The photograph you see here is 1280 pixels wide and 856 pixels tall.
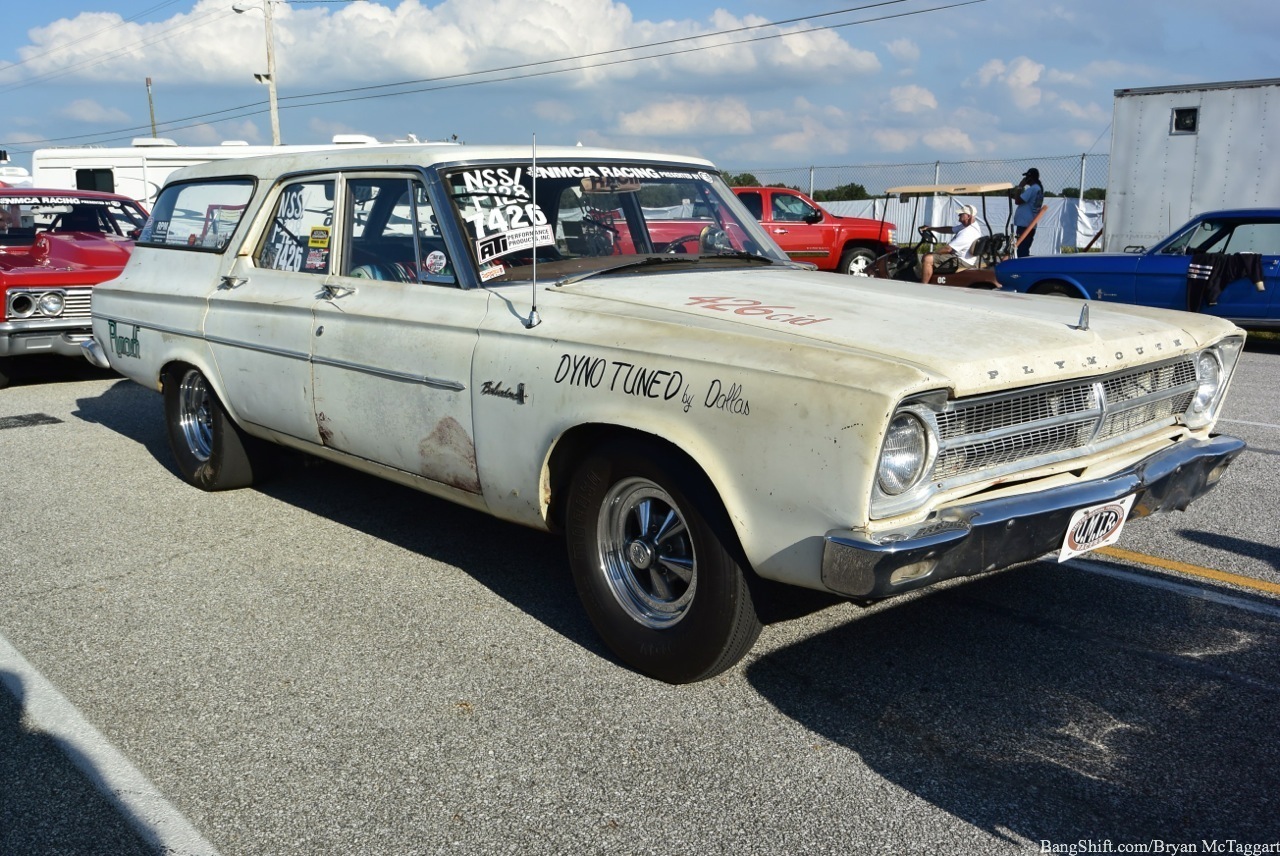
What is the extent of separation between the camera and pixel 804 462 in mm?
2912

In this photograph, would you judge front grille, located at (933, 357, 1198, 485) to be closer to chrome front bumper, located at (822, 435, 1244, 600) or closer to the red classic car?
chrome front bumper, located at (822, 435, 1244, 600)

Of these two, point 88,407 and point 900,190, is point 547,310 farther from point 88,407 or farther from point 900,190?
point 900,190

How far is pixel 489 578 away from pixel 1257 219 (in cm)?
998

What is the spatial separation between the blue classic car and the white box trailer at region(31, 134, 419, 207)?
15506 millimetres

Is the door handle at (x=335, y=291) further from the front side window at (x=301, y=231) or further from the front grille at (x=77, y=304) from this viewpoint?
the front grille at (x=77, y=304)

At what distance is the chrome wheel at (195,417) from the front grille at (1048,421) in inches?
161

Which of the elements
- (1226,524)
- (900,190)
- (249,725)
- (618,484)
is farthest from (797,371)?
(900,190)

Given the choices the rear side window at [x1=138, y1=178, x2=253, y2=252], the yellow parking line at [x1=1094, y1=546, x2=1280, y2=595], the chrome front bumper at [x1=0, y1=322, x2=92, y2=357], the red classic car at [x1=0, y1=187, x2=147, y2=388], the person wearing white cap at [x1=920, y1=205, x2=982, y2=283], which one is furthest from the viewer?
the person wearing white cap at [x1=920, y1=205, x2=982, y2=283]

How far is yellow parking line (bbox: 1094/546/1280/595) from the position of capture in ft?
14.0

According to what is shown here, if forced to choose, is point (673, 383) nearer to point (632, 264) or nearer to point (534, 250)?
point (534, 250)

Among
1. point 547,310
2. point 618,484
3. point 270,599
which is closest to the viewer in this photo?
point 618,484

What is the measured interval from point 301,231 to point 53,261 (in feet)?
18.9

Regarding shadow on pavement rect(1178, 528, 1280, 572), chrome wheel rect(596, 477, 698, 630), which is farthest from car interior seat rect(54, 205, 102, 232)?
shadow on pavement rect(1178, 528, 1280, 572)

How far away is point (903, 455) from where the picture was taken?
9.75ft
